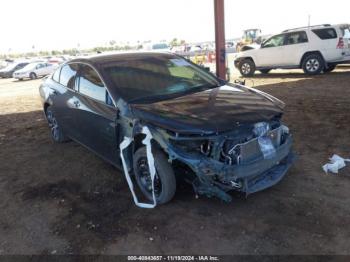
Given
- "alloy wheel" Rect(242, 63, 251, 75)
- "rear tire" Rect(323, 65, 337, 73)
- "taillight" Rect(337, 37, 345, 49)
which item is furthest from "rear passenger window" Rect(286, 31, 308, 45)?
"alloy wheel" Rect(242, 63, 251, 75)

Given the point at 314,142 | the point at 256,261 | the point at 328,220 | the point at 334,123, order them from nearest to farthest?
the point at 256,261
the point at 328,220
the point at 314,142
the point at 334,123

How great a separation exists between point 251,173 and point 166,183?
879mm

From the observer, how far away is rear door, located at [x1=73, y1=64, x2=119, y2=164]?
171 inches

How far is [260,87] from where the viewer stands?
1195 centimetres

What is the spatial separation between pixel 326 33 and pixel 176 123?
11773 millimetres

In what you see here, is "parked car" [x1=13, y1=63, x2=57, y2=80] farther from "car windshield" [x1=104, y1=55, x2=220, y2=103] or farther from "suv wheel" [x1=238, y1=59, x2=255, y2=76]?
"car windshield" [x1=104, y1=55, x2=220, y2=103]

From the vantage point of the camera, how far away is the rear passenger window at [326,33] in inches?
519

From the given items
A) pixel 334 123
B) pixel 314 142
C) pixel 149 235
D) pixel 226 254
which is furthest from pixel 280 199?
pixel 334 123

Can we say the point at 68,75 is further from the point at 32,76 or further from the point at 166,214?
the point at 32,76

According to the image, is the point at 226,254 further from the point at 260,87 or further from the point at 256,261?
the point at 260,87

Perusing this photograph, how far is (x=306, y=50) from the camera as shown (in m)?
13.7

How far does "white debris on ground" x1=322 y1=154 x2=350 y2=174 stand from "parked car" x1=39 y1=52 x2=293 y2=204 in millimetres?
686

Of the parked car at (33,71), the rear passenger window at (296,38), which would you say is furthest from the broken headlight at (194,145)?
the parked car at (33,71)

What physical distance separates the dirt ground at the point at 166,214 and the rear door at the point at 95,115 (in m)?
0.47
